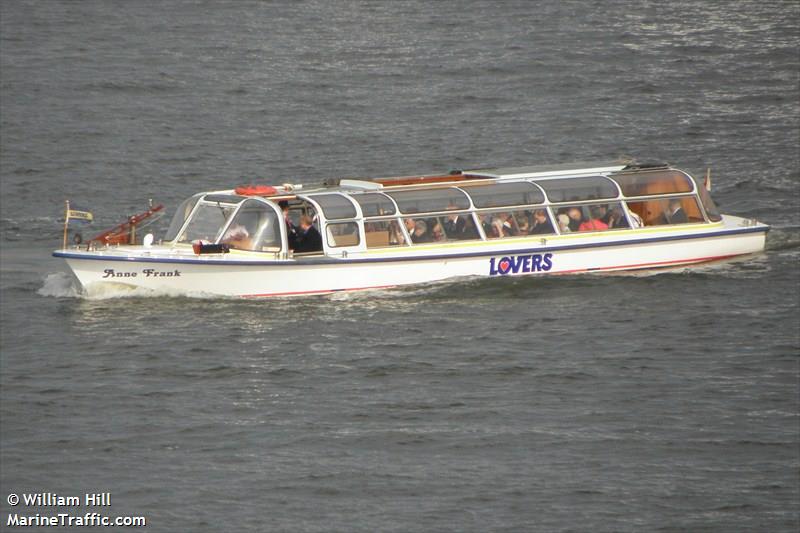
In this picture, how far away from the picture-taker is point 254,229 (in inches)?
1339

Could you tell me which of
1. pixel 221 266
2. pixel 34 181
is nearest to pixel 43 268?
pixel 221 266

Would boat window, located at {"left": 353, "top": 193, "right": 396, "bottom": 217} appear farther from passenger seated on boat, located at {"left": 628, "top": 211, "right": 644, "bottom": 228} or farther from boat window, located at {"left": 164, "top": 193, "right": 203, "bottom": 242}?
passenger seated on boat, located at {"left": 628, "top": 211, "right": 644, "bottom": 228}

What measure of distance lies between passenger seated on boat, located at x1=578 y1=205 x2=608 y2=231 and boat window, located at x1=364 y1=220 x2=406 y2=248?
417 cm

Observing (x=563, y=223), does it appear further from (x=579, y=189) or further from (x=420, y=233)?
(x=420, y=233)

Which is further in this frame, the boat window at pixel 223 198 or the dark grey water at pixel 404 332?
the boat window at pixel 223 198

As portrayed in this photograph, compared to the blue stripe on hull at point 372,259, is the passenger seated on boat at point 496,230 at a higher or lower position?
higher

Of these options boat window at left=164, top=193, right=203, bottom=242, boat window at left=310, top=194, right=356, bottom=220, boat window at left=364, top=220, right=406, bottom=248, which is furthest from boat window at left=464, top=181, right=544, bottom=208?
boat window at left=164, top=193, right=203, bottom=242

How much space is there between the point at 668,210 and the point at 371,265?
24.2ft

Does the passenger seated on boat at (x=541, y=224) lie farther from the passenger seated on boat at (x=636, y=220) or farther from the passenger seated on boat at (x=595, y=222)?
the passenger seated on boat at (x=636, y=220)

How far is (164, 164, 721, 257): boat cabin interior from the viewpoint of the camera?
34.1 meters

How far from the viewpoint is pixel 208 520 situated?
23281 mm

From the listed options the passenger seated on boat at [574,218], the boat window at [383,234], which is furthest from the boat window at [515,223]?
the boat window at [383,234]

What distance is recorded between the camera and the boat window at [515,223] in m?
35.4

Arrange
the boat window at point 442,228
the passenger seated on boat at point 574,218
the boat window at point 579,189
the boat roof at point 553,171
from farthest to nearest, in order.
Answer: the boat roof at point 553,171
the boat window at point 579,189
the passenger seated on boat at point 574,218
the boat window at point 442,228
